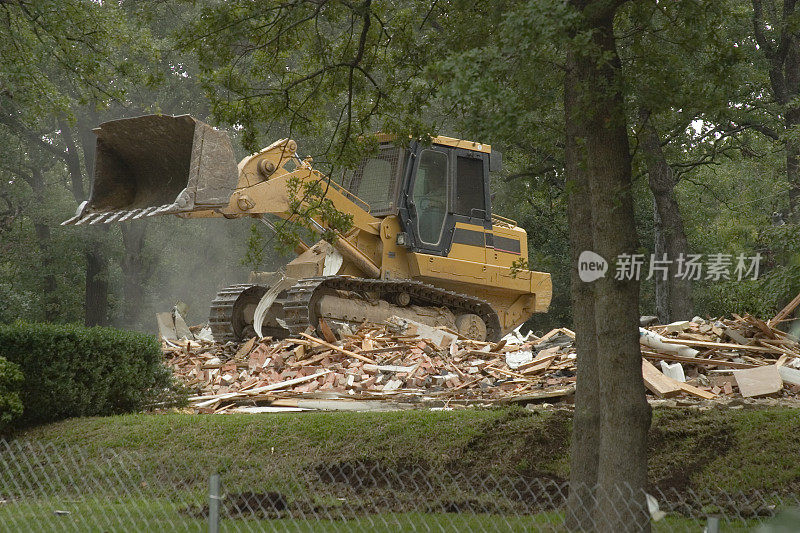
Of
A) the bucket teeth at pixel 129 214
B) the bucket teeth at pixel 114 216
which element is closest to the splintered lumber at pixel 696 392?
the bucket teeth at pixel 129 214

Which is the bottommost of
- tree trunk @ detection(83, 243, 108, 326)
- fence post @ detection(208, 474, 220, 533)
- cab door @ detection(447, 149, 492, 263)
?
tree trunk @ detection(83, 243, 108, 326)

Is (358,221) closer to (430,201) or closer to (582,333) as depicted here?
(430,201)

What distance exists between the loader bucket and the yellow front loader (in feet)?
0.06

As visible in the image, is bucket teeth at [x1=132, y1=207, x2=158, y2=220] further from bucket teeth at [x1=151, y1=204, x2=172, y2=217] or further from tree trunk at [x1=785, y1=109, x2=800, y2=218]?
tree trunk at [x1=785, y1=109, x2=800, y2=218]

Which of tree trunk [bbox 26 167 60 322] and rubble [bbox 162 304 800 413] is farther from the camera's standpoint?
tree trunk [bbox 26 167 60 322]

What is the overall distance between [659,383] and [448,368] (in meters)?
3.46

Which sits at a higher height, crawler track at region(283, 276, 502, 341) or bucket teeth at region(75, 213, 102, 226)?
bucket teeth at region(75, 213, 102, 226)

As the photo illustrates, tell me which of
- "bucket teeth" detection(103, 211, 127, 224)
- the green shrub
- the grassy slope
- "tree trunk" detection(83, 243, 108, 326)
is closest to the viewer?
the grassy slope

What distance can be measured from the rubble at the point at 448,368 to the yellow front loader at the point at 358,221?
942 mm

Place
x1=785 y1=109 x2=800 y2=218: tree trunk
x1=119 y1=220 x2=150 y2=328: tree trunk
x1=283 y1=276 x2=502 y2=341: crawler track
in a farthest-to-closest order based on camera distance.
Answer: x1=119 y1=220 x2=150 y2=328: tree trunk
x1=785 y1=109 x2=800 y2=218: tree trunk
x1=283 y1=276 x2=502 y2=341: crawler track

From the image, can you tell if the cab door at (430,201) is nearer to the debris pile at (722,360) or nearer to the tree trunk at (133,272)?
the debris pile at (722,360)

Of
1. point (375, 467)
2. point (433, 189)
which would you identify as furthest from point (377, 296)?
point (375, 467)

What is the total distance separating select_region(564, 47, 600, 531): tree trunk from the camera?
7.27 m

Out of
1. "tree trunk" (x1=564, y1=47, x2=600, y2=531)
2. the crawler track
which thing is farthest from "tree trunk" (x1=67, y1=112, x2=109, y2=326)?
"tree trunk" (x1=564, y1=47, x2=600, y2=531)
